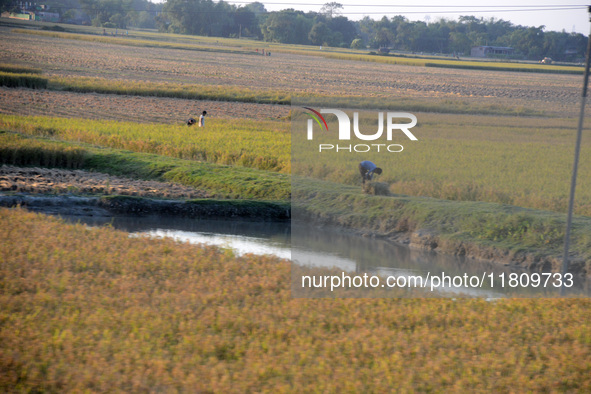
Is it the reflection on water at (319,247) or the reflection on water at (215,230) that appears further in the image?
the reflection on water at (215,230)

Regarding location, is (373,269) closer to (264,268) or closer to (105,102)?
(264,268)

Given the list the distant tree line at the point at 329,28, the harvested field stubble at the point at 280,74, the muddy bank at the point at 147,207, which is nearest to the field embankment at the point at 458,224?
the muddy bank at the point at 147,207

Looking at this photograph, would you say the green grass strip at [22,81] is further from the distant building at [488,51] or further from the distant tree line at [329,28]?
the distant building at [488,51]

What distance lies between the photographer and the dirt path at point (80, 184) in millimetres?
14086

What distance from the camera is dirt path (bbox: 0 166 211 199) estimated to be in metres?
14.1

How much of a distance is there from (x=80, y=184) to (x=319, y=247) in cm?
639

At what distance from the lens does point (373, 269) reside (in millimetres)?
10812

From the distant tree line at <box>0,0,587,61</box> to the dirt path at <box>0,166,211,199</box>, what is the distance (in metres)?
54.4

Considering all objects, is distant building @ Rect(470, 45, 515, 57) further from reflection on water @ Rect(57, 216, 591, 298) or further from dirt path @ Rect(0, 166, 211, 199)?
reflection on water @ Rect(57, 216, 591, 298)

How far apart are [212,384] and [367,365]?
1.53 meters

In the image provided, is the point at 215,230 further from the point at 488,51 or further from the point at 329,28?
the point at 329,28

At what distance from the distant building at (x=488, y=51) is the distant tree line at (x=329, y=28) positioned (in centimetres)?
78

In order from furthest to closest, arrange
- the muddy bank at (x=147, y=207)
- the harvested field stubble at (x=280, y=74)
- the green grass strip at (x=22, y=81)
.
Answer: the harvested field stubble at (x=280, y=74), the green grass strip at (x=22, y=81), the muddy bank at (x=147, y=207)

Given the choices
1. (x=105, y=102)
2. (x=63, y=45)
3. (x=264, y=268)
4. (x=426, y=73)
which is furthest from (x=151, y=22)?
A: (x=264, y=268)
